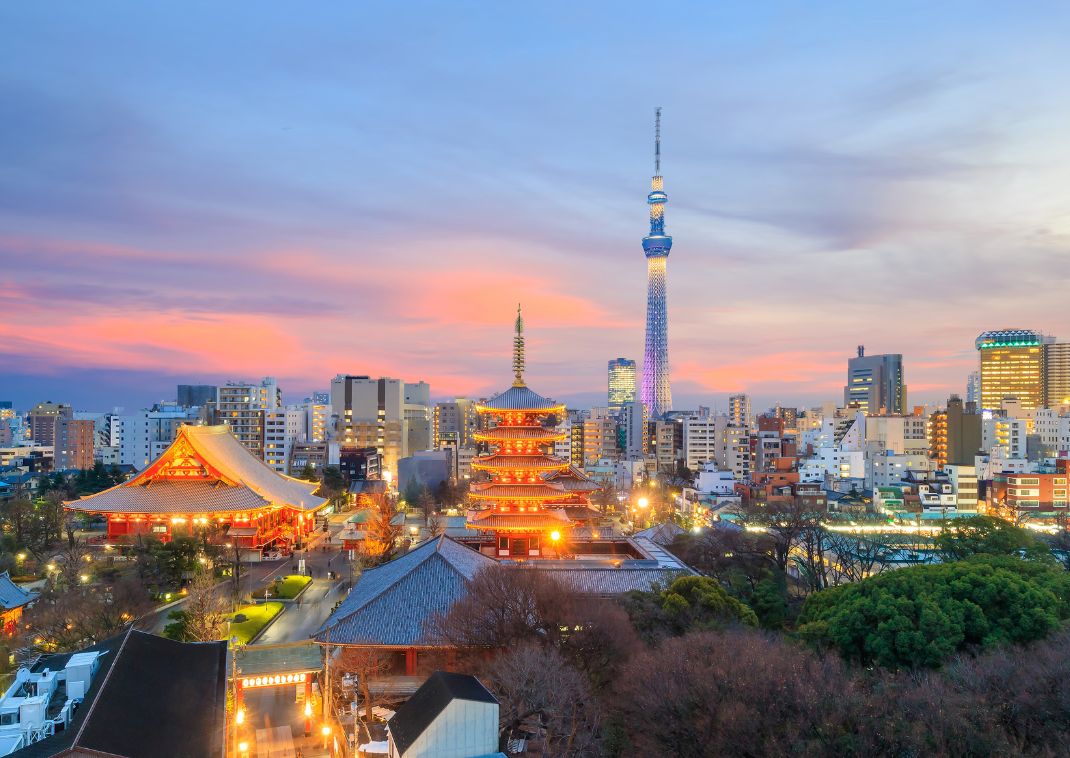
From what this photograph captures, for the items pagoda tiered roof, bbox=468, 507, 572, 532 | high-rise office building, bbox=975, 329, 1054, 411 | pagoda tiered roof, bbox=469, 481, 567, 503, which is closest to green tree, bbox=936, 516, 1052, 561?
pagoda tiered roof, bbox=468, 507, 572, 532

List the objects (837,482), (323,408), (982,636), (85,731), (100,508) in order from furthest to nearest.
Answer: (323,408) → (837,482) → (100,508) → (982,636) → (85,731)

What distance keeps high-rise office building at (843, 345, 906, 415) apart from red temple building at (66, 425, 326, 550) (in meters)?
94.7

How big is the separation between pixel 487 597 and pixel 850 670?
326 inches

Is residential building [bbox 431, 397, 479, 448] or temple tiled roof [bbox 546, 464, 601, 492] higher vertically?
residential building [bbox 431, 397, 479, 448]

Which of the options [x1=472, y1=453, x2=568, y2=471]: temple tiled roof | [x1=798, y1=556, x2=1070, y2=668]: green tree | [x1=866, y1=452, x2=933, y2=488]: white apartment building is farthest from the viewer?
[x1=866, y1=452, x2=933, y2=488]: white apartment building

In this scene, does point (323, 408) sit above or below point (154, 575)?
above

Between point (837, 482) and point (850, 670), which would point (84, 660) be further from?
point (837, 482)

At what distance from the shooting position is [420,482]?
6300 cm

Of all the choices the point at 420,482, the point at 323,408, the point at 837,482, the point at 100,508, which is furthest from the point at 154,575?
the point at 323,408

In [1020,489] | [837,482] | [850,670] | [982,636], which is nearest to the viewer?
[850,670]

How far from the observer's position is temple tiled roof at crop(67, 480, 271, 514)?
126 ft

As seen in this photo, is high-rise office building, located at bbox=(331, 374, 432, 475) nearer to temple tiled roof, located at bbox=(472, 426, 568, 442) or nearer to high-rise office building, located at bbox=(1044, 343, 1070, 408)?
temple tiled roof, located at bbox=(472, 426, 568, 442)

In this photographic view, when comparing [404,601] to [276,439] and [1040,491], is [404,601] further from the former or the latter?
[276,439]

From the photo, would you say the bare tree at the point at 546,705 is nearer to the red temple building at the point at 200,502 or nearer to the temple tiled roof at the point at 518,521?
the temple tiled roof at the point at 518,521
